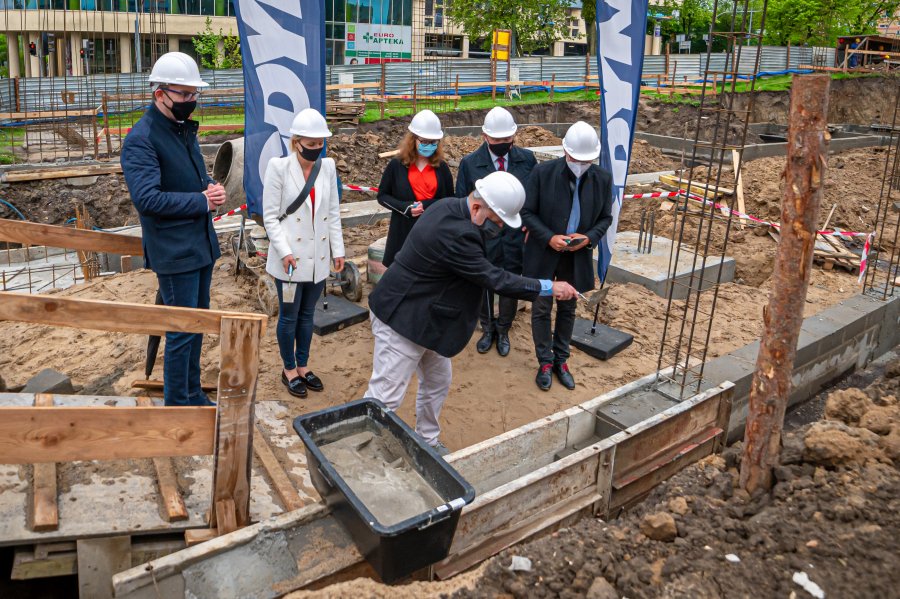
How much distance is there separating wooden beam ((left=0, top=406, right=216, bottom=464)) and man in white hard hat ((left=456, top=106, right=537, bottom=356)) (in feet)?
9.96

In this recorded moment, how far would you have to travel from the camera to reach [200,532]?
334 cm

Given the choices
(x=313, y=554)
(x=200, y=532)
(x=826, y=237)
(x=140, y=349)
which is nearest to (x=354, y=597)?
(x=313, y=554)

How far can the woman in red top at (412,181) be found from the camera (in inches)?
221

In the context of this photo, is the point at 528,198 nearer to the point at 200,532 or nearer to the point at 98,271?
the point at 200,532

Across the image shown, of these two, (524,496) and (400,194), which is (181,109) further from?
(524,496)

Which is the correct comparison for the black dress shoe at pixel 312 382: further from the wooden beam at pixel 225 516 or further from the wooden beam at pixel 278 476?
the wooden beam at pixel 225 516

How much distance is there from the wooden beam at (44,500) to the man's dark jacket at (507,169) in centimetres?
337

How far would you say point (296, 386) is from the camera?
514 centimetres

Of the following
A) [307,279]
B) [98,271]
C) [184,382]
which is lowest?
[98,271]

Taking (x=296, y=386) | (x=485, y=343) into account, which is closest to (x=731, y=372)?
(x=485, y=343)

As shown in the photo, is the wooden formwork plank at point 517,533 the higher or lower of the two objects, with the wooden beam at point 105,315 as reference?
lower

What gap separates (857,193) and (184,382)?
13060 millimetres

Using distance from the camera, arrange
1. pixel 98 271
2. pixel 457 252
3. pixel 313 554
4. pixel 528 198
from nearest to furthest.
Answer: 1. pixel 313 554
2. pixel 457 252
3. pixel 528 198
4. pixel 98 271

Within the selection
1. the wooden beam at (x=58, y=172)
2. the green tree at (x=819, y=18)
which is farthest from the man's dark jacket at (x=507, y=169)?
the green tree at (x=819, y=18)
